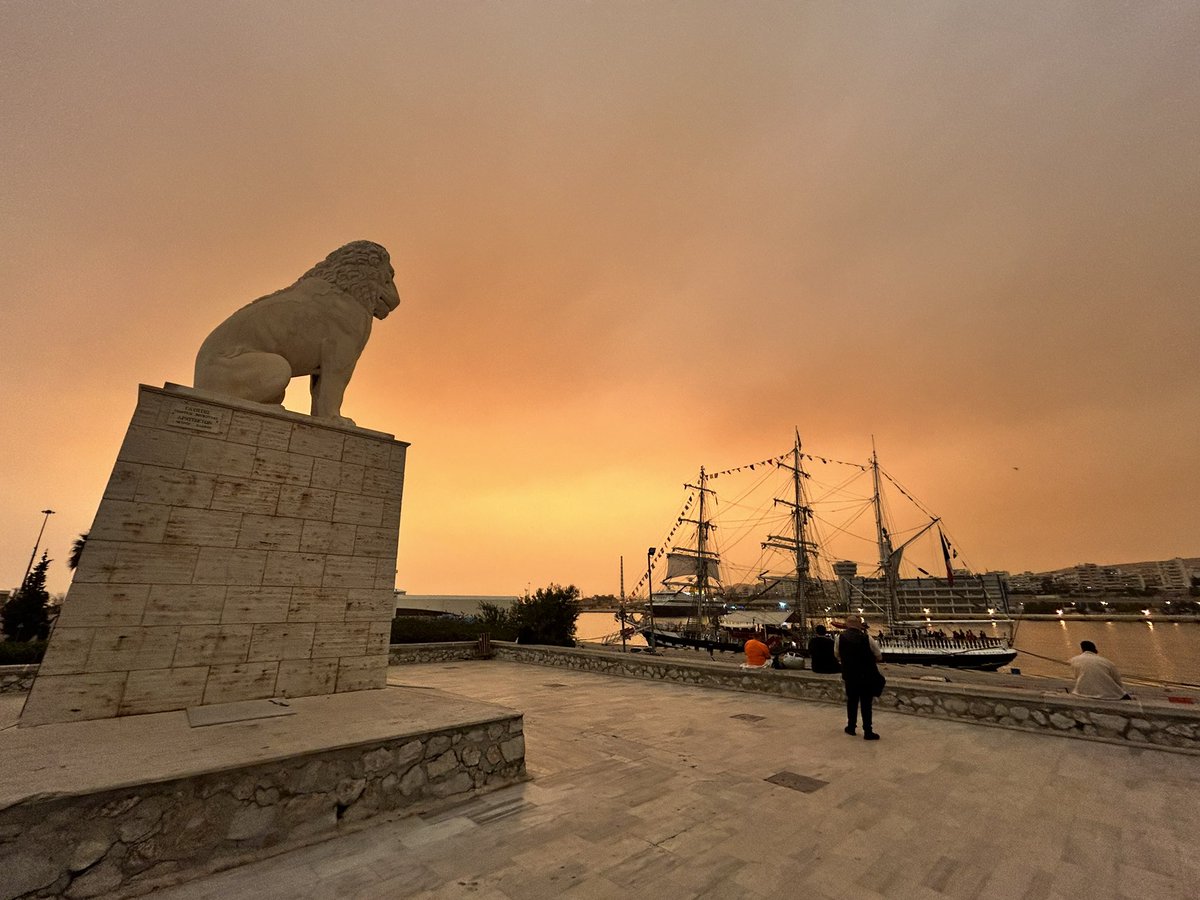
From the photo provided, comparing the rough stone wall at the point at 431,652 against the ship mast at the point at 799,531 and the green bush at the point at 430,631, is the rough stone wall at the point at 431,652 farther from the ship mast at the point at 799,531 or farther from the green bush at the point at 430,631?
the ship mast at the point at 799,531

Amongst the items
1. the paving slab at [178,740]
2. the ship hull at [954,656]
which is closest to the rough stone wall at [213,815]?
the paving slab at [178,740]

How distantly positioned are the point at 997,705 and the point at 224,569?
10803 millimetres

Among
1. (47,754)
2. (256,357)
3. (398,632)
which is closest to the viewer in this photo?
(47,754)

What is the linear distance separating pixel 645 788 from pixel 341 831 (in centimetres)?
268

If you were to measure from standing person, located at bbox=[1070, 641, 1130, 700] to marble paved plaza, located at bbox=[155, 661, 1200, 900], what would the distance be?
0.95m

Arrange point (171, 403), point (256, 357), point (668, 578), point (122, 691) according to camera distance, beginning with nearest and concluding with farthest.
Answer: point (122, 691), point (171, 403), point (256, 357), point (668, 578)

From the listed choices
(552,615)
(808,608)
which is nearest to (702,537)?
(808,608)

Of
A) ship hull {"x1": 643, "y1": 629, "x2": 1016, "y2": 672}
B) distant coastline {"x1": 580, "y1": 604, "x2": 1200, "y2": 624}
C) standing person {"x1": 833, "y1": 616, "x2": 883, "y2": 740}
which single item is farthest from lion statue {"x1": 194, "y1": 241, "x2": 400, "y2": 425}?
distant coastline {"x1": 580, "y1": 604, "x2": 1200, "y2": 624}

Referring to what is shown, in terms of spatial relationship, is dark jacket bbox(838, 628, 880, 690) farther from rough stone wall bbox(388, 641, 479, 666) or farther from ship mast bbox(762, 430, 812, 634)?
ship mast bbox(762, 430, 812, 634)

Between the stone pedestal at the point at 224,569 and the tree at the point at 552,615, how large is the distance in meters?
14.7

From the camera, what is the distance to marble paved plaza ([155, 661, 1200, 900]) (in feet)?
10.1

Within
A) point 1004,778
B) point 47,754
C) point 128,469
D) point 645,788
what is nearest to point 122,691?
point 47,754

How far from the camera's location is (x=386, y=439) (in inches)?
273

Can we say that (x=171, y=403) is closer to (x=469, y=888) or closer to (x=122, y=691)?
(x=122, y=691)
